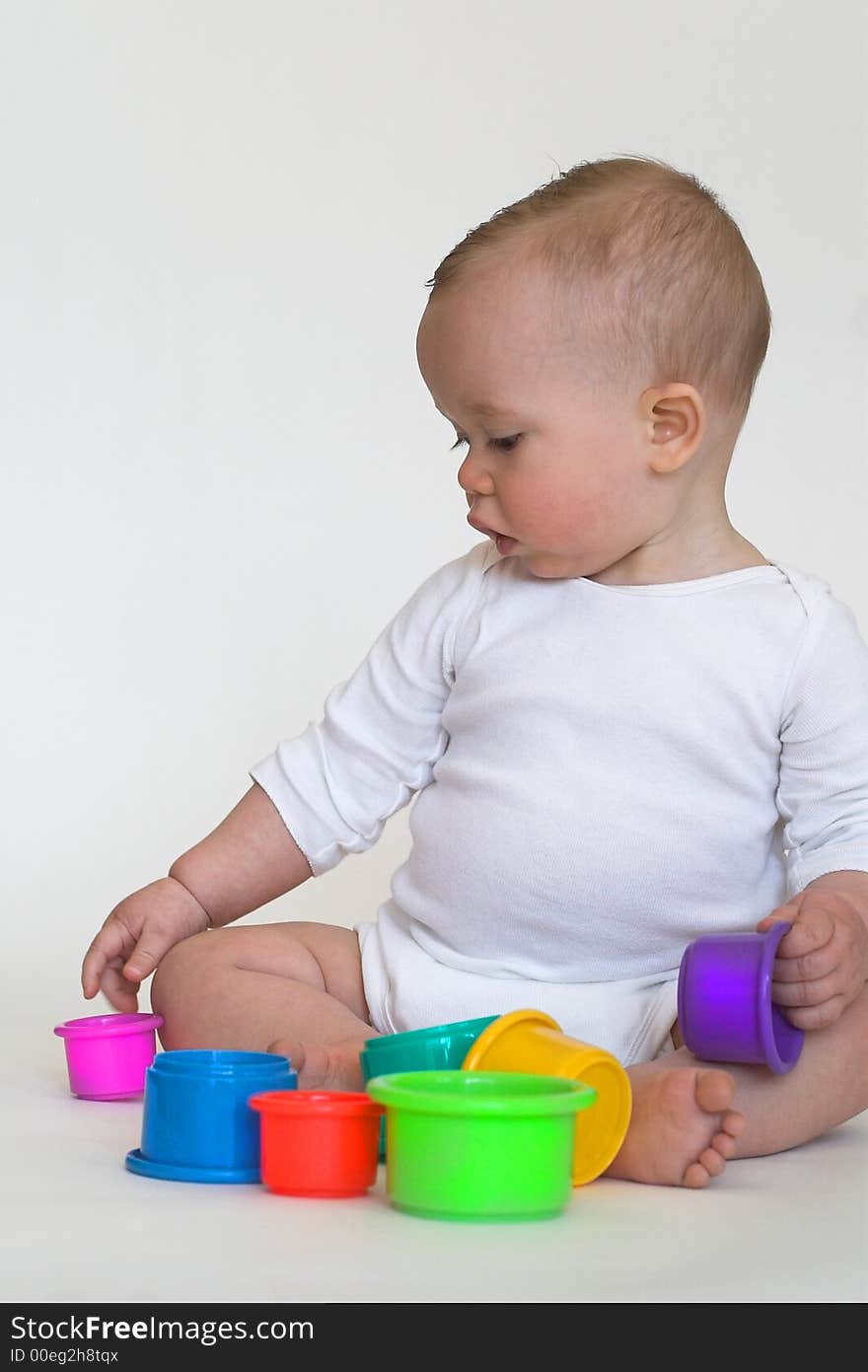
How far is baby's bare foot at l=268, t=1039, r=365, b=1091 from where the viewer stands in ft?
4.71

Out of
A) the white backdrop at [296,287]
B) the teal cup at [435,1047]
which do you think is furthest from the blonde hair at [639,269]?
the white backdrop at [296,287]

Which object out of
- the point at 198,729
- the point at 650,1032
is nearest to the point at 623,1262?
the point at 650,1032

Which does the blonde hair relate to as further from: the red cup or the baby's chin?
the red cup

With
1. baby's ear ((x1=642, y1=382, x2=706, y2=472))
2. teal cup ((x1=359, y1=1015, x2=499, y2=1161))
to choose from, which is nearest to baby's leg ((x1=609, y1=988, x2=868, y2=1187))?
teal cup ((x1=359, y1=1015, x2=499, y2=1161))

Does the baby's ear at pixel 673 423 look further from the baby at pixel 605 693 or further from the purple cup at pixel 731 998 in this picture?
the purple cup at pixel 731 998

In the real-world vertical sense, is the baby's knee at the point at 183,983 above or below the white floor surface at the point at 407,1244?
above

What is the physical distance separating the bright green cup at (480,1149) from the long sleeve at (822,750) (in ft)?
1.68

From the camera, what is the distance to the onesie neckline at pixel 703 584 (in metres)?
1.64

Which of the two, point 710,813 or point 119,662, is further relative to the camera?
point 119,662

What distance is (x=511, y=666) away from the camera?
1679 millimetres

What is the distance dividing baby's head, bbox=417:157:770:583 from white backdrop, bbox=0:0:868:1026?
1272mm

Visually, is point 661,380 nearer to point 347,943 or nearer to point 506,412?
point 506,412

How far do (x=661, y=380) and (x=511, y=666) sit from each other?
0.30m

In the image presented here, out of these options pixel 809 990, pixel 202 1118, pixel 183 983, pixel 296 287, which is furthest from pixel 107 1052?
pixel 296 287
